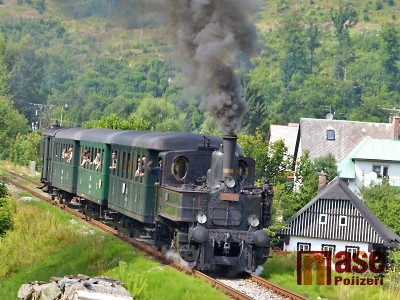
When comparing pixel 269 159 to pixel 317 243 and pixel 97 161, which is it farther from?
pixel 97 161

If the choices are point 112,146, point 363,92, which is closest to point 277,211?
point 112,146

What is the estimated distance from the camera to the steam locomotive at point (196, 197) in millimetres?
21578

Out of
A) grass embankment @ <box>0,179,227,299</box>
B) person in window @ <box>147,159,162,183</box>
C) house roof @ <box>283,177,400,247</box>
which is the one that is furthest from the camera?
house roof @ <box>283,177,400,247</box>

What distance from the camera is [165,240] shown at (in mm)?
24297

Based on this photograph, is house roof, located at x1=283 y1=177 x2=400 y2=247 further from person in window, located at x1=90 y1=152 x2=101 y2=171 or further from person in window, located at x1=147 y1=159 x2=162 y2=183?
person in window, located at x1=147 y1=159 x2=162 y2=183

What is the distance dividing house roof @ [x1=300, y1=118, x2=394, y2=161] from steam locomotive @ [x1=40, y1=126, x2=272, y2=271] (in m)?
55.9

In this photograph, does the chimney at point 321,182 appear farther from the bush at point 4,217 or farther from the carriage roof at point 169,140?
the bush at point 4,217

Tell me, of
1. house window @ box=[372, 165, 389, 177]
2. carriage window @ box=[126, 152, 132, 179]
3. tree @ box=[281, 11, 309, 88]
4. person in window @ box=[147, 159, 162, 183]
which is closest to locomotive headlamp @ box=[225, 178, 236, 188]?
person in window @ box=[147, 159, 162, 183]

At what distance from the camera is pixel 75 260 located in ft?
76.6

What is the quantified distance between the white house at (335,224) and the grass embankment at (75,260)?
2758cm

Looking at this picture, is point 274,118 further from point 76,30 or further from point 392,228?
point 392,228

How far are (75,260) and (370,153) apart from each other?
2281 inches

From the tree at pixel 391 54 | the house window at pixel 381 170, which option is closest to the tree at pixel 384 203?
the house window at pixel 381 170

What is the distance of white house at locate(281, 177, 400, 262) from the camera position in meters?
55.6
